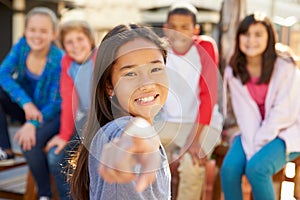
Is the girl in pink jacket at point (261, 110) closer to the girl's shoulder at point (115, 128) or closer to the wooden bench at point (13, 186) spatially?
the girl's shoulder at point (115, 128)

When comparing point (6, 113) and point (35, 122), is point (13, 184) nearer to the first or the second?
point (6, 113)

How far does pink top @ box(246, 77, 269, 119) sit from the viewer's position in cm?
284

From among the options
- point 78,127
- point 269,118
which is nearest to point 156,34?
point 78,127

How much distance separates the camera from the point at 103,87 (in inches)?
57.8

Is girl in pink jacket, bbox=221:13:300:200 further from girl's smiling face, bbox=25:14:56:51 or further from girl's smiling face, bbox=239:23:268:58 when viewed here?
girl's smiling face, bbox=25:14:56:51

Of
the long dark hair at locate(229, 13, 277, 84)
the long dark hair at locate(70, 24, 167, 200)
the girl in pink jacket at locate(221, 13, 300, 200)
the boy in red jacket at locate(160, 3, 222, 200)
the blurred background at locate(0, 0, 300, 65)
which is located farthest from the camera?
the blurred background at locate(0, 0, 300, 65)

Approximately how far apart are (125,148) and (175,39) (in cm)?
179

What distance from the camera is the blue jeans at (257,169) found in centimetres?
264

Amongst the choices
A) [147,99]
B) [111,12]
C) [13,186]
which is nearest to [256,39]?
[147,99]

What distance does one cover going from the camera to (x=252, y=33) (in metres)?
2.84

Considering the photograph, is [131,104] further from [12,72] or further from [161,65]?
[12,72]

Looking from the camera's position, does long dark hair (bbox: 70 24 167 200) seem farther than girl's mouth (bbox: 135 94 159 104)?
Yes

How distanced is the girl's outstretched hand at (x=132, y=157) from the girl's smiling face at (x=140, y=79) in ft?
0.60

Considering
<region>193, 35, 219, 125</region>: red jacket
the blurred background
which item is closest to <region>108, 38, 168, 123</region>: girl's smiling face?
<region>193, 35, 219, 125</region>: red jacket
